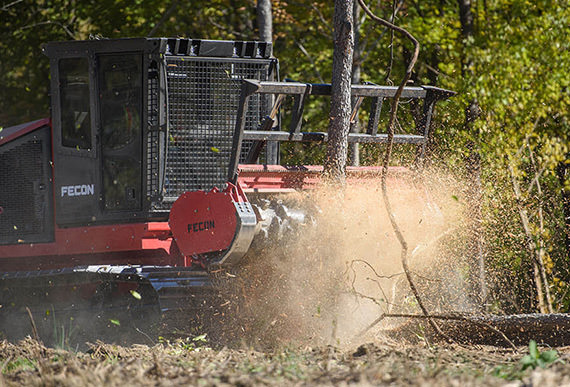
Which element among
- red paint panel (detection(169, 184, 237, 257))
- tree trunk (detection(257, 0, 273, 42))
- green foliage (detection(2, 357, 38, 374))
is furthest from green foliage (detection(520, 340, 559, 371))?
tree trunk (detection(257, 0, 273, 42))

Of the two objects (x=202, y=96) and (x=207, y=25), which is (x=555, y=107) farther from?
(x=207, y=25)

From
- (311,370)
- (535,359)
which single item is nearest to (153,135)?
(311,370)

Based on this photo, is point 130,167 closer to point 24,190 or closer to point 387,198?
point 24,190

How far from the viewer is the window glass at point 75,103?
263 inches

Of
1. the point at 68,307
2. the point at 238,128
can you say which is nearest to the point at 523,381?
the point at 238,128

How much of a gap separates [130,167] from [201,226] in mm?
1198

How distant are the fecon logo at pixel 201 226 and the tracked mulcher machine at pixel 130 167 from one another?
73 mm

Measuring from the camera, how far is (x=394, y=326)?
6.39 metres

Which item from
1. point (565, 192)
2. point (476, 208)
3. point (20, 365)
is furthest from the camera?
point (565, 192)

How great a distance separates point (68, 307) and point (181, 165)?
182cm

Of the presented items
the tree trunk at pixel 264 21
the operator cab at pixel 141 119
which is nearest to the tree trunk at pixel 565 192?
the tree trunk at pixel 264 21

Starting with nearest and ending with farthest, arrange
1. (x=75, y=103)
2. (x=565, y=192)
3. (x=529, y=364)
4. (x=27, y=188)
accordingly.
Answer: (x=529, y=364), (x=75, y=103), (x=27, y=188), (x=565, y=192)

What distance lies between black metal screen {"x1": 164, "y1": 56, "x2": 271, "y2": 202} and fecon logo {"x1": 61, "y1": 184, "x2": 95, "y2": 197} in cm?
77

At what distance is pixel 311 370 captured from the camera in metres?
4.14
